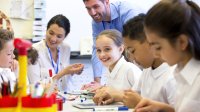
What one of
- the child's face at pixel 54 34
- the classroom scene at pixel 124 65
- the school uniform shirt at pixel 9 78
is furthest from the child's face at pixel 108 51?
the child's face at pixel 54 34

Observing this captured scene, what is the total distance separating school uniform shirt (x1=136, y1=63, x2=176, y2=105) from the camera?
129 cm

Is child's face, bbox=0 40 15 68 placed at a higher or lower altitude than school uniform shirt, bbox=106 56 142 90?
higher

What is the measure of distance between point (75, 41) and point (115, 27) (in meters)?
0.92

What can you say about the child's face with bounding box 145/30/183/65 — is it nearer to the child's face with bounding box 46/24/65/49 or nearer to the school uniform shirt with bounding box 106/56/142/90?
the school uniform shirt with bounding box 106/56/142/90

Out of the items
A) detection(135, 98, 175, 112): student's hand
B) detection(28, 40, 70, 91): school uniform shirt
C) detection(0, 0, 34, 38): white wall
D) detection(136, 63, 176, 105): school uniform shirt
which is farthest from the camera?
detection(0, 0, 34, 38): white wall

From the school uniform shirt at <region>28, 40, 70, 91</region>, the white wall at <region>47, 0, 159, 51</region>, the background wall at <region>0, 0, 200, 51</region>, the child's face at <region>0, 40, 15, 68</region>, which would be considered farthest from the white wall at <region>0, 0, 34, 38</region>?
the child's face at <region>0, 40, 15, 68</region>

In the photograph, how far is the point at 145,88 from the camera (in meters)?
1.47

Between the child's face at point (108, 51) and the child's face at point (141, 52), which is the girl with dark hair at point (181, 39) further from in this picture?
the child's face at point (108, 51)

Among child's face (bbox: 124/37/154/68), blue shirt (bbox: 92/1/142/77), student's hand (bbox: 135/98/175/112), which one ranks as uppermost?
blue shirt (bbox: 92/1/142/77)

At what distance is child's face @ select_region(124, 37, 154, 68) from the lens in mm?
1438

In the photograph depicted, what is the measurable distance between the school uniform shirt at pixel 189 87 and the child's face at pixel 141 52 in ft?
1.11

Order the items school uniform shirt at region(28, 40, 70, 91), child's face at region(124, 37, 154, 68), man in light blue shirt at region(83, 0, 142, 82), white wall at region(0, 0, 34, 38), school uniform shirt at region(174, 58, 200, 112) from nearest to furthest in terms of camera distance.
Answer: school uniform shirt at region(174, 58, 200, 112)
child's face at region(124, 37, 154, 68)
man in light blue shirt at region(83, 0, 142, 82)
school uniform shirt at region(28, 40, 70, 91)
white wall at region(0, 0, 34, 38)

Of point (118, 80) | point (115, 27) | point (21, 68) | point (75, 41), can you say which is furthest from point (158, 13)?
point (75, 41)

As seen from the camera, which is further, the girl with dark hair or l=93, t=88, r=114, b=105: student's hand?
l=93, t=88, r=114, b=105: student's hand
